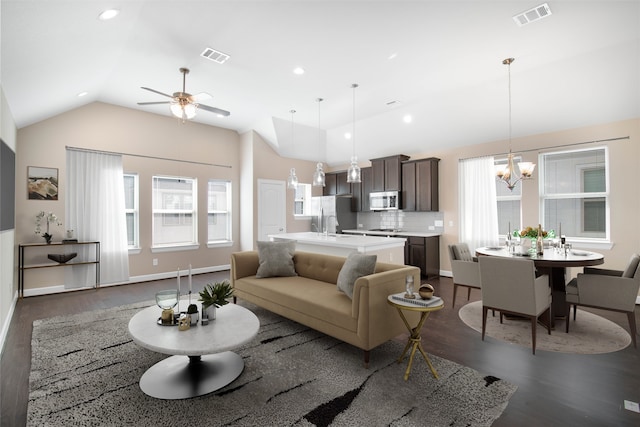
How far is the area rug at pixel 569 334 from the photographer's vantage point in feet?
10.1

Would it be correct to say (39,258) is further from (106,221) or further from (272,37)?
(272,37)

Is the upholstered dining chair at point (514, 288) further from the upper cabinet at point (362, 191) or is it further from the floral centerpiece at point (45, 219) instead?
the floral centerpiece at point (45, 219)

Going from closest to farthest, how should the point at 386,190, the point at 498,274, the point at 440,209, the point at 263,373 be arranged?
the point at 263,373 < the point at 498,274 < the point at 440,209 < the point at 386,190

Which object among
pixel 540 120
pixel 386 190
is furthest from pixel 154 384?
pixel 540 120

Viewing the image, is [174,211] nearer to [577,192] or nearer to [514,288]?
[514,288]

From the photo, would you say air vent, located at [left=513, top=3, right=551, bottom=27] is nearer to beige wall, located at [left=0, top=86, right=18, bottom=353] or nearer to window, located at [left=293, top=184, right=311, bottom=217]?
beige wall, located at [left=0, top=86, right=18, bottom=353]

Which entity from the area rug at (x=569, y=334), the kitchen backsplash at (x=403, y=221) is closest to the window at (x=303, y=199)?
the kitchen backsplash at (x=403, y=221)

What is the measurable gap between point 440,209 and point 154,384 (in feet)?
19.1

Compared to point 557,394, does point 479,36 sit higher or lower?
higher

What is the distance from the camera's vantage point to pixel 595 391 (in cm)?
233

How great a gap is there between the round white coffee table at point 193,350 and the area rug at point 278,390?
0.30 feet

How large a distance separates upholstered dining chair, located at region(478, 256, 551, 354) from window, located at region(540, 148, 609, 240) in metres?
2.56

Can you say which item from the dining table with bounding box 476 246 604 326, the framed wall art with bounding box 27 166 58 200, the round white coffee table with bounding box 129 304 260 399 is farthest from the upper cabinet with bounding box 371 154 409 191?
the framed wall art with bounding box 27 166 58 200

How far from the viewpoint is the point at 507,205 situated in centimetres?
586
